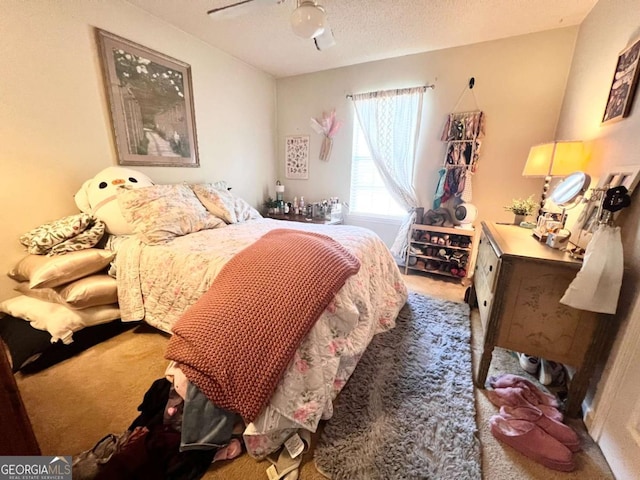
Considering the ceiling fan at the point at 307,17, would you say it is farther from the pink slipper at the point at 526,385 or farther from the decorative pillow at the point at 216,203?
the pink slipper at the point at 526,385

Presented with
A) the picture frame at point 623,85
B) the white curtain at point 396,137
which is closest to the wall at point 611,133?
the picture frame at point 623,85

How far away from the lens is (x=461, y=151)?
2816mm

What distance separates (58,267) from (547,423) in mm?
2804

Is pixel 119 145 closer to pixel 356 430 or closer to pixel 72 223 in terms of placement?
pixel 72 223

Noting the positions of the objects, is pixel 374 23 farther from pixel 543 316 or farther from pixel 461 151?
pixel 543 316

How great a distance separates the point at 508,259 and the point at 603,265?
1.04 feet

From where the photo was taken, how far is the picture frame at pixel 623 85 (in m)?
1.33

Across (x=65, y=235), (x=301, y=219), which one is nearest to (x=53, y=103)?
(x=65, y=235)

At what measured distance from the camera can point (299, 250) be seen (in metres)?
1.40

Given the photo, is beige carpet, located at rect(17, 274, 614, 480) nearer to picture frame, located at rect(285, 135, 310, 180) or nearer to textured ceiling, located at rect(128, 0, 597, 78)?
textured ceiling, located at rect(128, 0, 597, 78)

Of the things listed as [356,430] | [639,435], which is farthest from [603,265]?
[356,430]

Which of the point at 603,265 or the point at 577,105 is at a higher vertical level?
the point at 577,105

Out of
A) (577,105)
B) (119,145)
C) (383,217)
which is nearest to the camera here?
(577,105)

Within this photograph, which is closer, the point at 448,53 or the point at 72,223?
the point at 72,223
